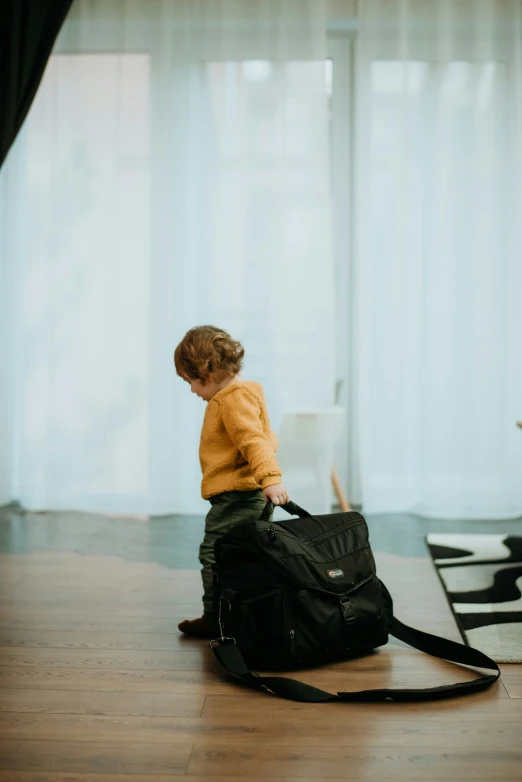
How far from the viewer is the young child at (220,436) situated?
212 cm

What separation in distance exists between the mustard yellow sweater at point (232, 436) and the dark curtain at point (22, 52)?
1.88 m

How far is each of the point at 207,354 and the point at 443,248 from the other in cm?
194

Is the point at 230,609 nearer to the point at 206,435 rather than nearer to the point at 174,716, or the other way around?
the point at 174,716

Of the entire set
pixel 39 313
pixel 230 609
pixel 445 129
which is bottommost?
pixel 230 609

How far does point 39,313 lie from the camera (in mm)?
3834

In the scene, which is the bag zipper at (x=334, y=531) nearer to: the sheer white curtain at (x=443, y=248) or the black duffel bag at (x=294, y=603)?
the black duffel bag at (x=294, y=603)

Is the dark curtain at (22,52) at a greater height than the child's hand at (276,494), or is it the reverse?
the dark curtain at (22,52)

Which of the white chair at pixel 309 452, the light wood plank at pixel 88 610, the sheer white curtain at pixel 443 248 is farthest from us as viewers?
the sheer white curtain at pixel 443 248

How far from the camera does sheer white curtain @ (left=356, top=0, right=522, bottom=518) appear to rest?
370 cm

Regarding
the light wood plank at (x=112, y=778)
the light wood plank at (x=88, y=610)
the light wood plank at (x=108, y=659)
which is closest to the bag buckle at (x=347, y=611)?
the light wood plank at (x=108, y=659)

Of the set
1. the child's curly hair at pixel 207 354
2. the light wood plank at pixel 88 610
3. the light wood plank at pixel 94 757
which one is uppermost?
the child's curly hair at pixel 207 354

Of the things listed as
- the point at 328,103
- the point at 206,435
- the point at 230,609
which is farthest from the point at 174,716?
the point at 328,103

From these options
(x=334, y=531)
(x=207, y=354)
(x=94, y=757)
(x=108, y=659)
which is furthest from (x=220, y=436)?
(x=94, y=757)

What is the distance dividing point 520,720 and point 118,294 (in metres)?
2.72
